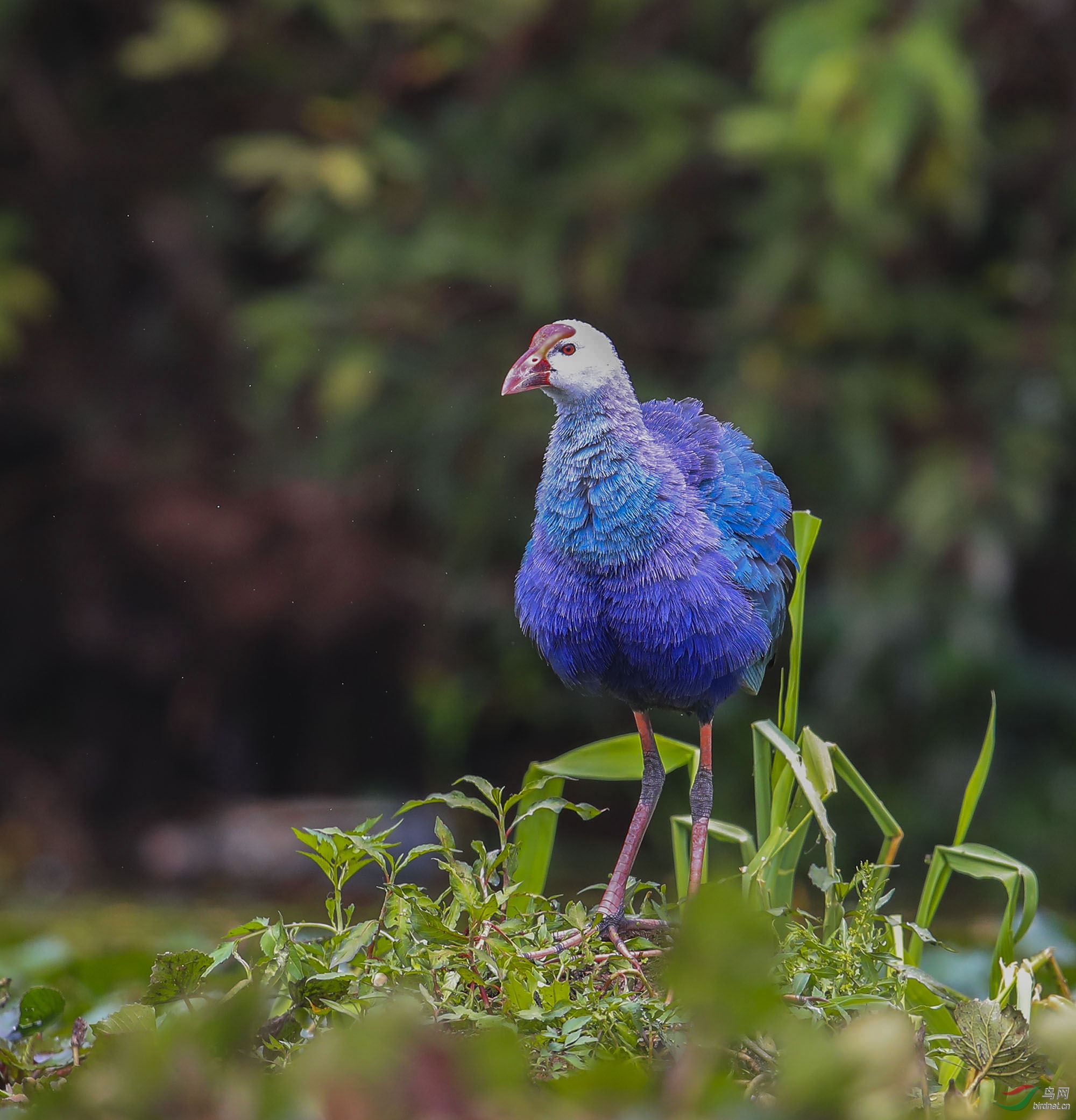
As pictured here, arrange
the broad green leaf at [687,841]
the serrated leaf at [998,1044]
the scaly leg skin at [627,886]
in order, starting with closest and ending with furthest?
the serrated leaf at [998,1044] → the scaly leg skin at [627,886] → the broad green leaf at [687,841]

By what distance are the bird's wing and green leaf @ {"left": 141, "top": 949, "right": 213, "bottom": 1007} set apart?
0.74 meters

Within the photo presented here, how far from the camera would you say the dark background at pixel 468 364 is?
4516 mm

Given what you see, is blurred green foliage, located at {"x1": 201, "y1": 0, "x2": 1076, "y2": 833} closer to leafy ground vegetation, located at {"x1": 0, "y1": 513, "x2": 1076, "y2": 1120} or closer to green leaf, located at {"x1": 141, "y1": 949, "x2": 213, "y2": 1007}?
leafy ground vegetation, located at {"x1": 0, "y1": 513, "x2": 1076, "y2": 1120}

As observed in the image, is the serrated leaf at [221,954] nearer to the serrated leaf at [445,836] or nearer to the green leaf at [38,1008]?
the serrated leaf at [445,836]

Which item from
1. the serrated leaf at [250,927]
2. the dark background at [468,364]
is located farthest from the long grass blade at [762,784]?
the dark background at [468,364]

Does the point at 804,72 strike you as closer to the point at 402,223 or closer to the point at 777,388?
the point at 777,388

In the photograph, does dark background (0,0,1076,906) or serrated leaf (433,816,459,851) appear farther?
dark background (0,0,1076,906)

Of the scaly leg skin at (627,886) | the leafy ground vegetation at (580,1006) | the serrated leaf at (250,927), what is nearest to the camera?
the leafy ground vegetation at (580,1006)

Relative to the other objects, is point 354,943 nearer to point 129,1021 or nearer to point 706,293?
point 129,1021

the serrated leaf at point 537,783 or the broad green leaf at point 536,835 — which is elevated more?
the serrated leaf at point 537,783

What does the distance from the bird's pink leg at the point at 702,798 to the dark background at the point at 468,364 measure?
2697mm

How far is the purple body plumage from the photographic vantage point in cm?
153

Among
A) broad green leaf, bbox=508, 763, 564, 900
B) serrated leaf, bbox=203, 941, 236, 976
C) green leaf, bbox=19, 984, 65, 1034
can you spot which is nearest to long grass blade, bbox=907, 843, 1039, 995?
broad green leaf, bbox=508, 763, 564, 900

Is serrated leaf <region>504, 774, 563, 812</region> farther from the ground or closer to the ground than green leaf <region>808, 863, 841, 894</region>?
farther from the ground
